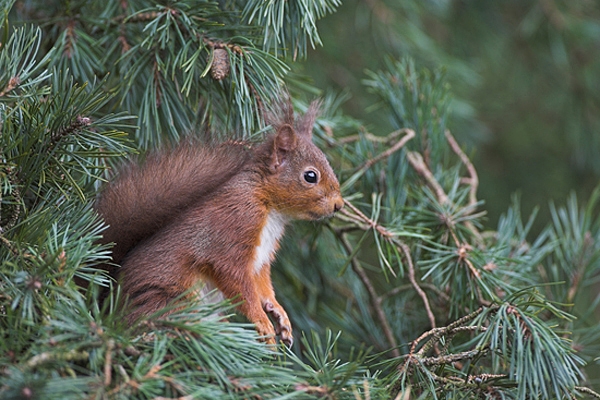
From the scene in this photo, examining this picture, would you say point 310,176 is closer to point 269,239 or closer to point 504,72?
point 269,239

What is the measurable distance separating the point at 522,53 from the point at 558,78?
249mm

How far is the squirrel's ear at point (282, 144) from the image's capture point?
1.57 metres

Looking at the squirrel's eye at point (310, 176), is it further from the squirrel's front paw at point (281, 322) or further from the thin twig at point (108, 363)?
the thin twig at point (108, 363)

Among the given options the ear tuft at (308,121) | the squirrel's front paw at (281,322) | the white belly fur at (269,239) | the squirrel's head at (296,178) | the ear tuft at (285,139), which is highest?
the ear tuft at (308,121)

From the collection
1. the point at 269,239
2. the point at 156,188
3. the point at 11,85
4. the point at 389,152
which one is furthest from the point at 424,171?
the point at 11,85

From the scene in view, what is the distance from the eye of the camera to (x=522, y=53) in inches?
126

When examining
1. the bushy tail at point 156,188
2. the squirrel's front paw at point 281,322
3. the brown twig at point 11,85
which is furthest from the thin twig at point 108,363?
the squirrel's front paw at point 281,322

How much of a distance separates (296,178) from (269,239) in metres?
0.16

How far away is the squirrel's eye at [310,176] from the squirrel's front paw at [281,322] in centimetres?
31

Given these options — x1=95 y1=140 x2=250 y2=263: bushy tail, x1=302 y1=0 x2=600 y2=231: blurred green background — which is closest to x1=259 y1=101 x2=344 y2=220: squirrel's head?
x1=95 y1=140 x2=250 y2=263: bushy tail

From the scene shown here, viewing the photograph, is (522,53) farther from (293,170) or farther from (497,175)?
(293,170)

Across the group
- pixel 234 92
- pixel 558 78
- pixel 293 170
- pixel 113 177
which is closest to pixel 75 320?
pixel 113 177

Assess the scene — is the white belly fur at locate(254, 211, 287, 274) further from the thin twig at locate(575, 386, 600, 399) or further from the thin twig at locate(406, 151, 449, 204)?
the thin twig at locate(575, 386, 600, 399)

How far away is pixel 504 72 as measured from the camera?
3.31 meters
